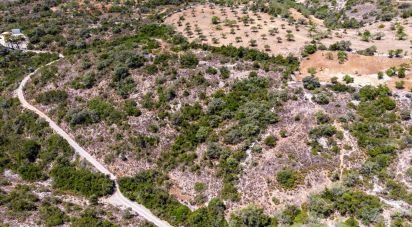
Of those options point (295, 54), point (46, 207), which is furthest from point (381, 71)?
point (46, 207)

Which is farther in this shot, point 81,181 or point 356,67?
point 356,67

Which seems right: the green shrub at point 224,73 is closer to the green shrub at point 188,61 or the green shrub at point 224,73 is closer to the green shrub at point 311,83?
the green shrub at point 188,61

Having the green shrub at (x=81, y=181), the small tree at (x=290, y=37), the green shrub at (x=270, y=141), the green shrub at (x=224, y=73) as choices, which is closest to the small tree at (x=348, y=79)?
the green shrub at (x=270, y=141)

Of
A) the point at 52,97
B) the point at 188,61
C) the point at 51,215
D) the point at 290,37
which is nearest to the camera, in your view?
the point at 51,215

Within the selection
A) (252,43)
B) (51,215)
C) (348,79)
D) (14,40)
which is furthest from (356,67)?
(14,40)

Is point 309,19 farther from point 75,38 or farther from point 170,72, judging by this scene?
point 75,38

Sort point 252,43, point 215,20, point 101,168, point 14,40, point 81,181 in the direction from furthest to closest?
point 215,20
point 14,40
point 252,43
point 101,168
point 81,181

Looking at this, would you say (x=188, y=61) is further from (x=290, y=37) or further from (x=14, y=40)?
(x=14, y=40)

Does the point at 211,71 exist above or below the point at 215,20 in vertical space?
above
